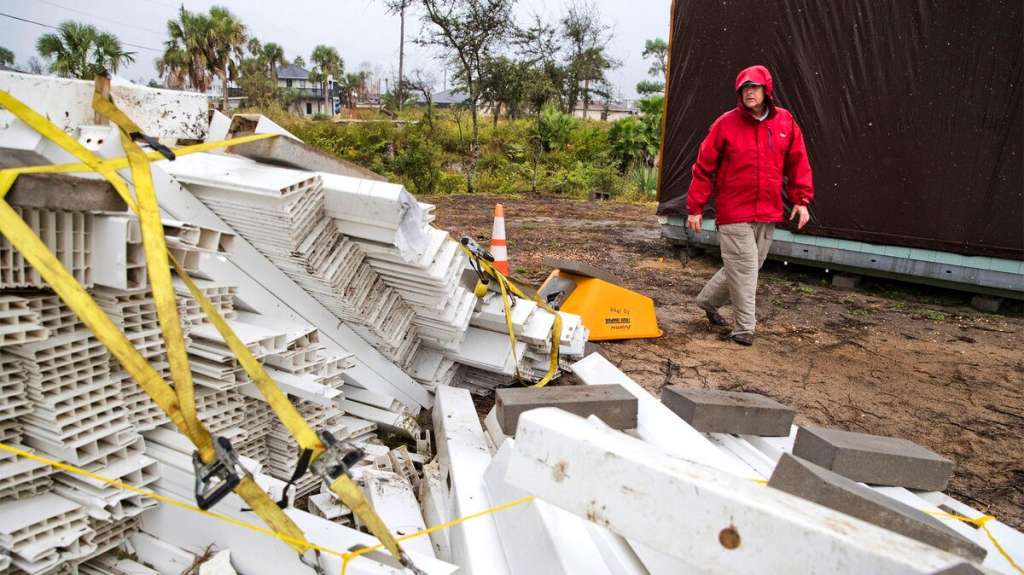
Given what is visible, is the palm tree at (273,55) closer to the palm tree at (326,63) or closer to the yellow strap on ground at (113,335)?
the palm tree at (326,63)

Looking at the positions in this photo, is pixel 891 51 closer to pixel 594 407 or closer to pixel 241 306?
pixel 594 407

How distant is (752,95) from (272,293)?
386cm

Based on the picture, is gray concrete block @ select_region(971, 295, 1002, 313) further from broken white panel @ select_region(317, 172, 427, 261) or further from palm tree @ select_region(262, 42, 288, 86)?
palm tree @ select_region(262, 42, 288, 86)

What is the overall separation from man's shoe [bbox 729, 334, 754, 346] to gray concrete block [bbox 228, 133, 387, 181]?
3.64 metres

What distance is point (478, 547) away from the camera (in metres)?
2.15

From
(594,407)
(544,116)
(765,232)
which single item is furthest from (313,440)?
(544,116)

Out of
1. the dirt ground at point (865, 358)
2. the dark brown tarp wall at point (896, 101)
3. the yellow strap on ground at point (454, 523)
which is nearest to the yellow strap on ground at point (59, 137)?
the yellow strap on ground at point (454, 523)

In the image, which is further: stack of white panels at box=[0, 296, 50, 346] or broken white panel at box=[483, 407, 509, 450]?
broken white panel at box=[483, 407, 509, 450]

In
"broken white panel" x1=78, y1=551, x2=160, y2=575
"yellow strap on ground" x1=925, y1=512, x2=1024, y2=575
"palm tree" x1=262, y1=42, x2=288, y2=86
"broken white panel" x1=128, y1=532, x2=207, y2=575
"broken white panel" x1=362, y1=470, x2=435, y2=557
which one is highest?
"palm tree" x1=262, y1=42, x2=288, y2=86

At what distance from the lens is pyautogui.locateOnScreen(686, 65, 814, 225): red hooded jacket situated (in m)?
5.14

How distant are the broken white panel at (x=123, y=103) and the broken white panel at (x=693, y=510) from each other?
2.67m

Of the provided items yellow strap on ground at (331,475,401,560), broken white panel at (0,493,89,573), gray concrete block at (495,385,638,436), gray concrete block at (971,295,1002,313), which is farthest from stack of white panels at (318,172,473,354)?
gray concrete block at (971,295,1002,313)

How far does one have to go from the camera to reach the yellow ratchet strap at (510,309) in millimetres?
3859

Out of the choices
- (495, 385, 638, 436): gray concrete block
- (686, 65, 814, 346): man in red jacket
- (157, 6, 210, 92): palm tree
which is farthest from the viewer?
(157, 6, 210, 92): palm tree
